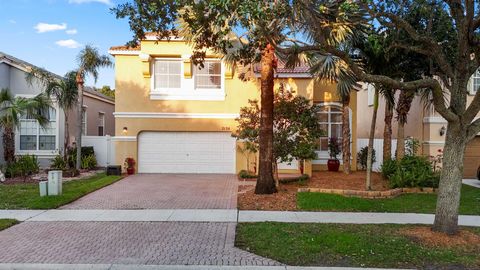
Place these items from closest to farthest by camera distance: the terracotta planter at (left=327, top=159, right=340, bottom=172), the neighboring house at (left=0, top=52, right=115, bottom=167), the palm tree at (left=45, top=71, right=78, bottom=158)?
1. the palm tree at (left=45, top=71, right=78, bottom=158)
2. the terracotta planter at (left=327, top=159, right=340, bottom=172)
3. the neighboring house at (left=0, top=52, right=115, bottom=167)

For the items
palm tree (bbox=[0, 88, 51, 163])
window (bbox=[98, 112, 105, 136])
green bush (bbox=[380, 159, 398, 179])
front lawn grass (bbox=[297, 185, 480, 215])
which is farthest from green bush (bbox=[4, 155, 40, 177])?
green bush (bbox=[380, 159, 398, 179])

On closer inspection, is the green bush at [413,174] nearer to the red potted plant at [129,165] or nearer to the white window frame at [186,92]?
the white window frame at [186,92]

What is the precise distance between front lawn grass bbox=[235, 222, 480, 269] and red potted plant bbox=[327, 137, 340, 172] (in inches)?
458

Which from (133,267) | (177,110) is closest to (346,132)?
(177,110)

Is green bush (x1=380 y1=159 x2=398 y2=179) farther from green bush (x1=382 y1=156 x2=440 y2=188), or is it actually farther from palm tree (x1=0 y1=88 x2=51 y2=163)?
palm tree (x1=0 y1=88 x2=51 y2=163)

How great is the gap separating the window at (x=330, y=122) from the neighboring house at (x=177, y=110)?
2281 millimetres

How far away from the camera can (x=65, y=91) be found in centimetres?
1906

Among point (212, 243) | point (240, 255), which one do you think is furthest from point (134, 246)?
point (240, 255)

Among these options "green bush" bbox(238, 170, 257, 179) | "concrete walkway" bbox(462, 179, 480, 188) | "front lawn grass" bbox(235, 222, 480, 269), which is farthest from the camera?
"green bush" bbox(238, 170, 257, 179)

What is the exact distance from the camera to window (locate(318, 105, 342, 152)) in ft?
70.2

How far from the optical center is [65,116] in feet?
66.6

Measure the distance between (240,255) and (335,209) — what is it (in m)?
4.55

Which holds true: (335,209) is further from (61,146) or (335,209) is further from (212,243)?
(61,146)

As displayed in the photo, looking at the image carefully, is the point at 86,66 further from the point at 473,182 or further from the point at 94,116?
the point at 473,182
